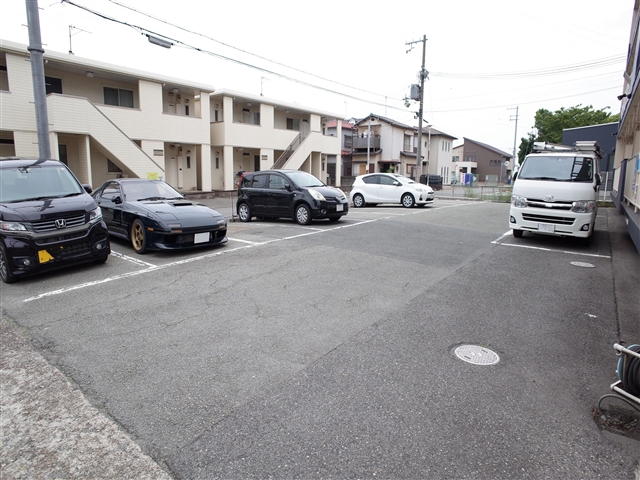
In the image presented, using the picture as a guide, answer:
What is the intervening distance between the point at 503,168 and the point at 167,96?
61.1 meters

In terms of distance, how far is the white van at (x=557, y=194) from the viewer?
341 inches

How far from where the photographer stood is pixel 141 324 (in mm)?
4676

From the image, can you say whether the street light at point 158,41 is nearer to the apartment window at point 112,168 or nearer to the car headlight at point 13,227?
the car headlight at point 13,227

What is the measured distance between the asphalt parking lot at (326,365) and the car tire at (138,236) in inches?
28.6

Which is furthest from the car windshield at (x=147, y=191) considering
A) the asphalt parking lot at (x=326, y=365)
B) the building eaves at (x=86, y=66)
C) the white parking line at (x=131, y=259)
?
the building eaves at (x=86, y=66)

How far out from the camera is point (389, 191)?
18.0m

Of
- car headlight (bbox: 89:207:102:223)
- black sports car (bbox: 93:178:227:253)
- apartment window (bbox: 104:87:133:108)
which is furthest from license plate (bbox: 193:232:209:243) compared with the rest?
apartment window (bbox: 104:87:133:108)

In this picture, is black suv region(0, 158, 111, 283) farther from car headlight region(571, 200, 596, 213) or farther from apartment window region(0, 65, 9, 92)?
apartment window region(0, 65, 9, 92)

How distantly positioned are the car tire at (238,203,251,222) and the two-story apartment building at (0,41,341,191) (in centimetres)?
760

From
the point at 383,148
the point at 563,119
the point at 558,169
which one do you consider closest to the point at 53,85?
the point at 558,169

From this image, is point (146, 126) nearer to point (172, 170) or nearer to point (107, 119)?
point (107, 119)

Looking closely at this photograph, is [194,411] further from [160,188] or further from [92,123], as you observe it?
[92,123]

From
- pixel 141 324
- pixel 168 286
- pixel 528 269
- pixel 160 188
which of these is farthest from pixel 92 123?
pixel 528 269

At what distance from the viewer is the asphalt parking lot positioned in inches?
101
